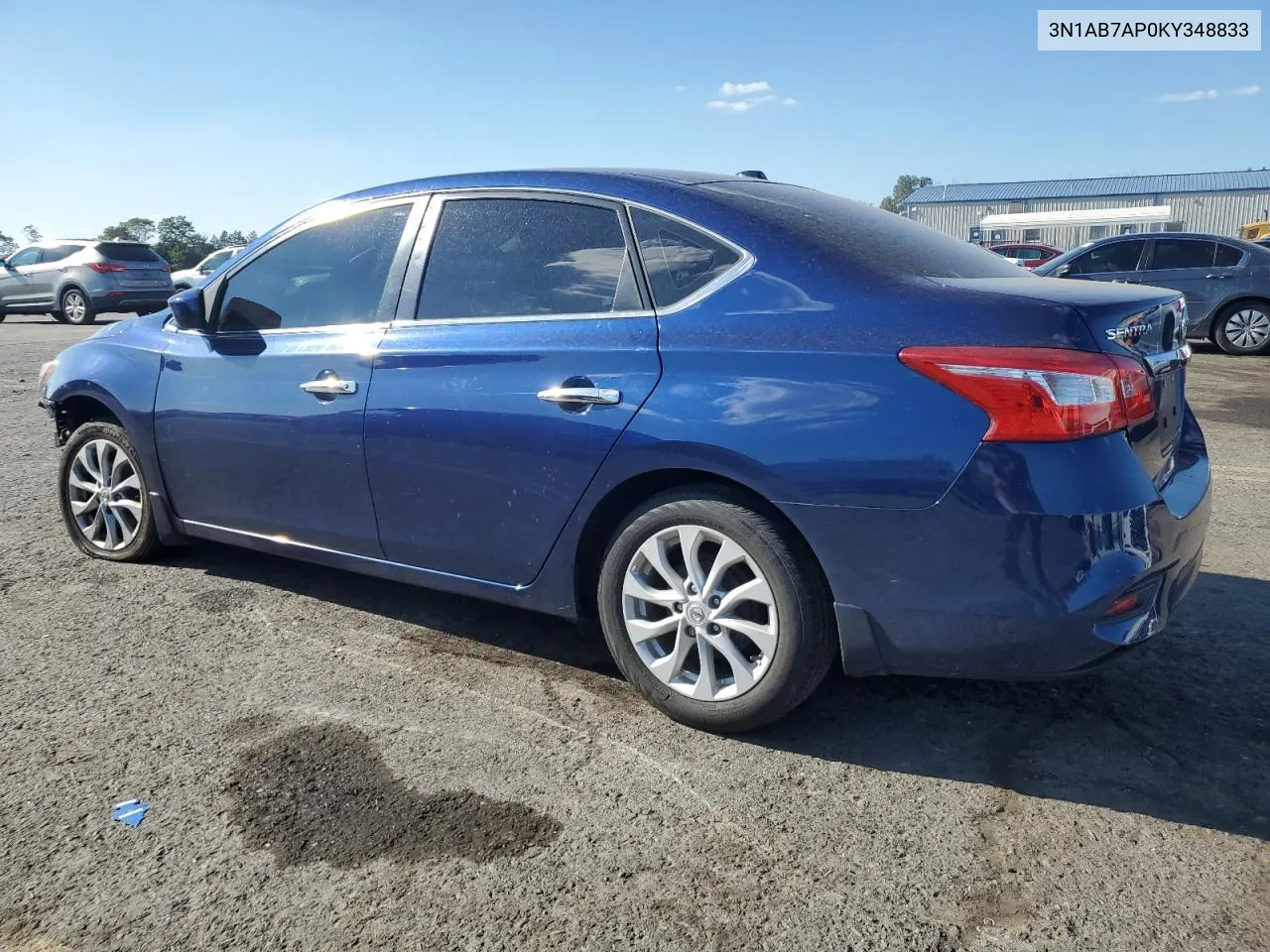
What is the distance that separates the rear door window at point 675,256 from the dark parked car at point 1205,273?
10.5 metres

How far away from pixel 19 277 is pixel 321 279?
806 inches

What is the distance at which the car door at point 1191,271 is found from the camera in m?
12.8

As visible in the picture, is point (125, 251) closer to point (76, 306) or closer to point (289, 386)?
point (76, 306)

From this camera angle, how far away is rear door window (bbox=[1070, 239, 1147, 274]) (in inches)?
522

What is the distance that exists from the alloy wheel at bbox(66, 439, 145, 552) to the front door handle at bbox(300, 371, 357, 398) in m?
1.27

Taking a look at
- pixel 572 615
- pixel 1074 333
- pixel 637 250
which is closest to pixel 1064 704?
pixel 1074 333

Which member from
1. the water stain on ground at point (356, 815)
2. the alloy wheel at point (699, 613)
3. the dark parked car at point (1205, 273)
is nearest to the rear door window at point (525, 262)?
the alloy wheel at point (699, 613)

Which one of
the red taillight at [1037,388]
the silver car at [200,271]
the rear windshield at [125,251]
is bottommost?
the red taillight at [1037,388]

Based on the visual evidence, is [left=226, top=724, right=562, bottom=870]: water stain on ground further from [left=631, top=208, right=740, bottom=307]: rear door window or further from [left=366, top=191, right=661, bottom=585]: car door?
[left=631, top=208, right=740, bottom=307]: rear door window

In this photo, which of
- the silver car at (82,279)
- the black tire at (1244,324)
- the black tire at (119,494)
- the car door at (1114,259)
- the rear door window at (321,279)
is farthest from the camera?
the silver car at (82,279)

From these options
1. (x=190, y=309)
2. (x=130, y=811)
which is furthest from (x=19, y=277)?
(x=130, y=811)

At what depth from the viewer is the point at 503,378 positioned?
133 inches

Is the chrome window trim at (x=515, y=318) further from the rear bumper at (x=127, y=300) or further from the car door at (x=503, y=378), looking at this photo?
the rear bumper at (x=127, y=300)

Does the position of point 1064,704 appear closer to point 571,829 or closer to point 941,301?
point 941,301
